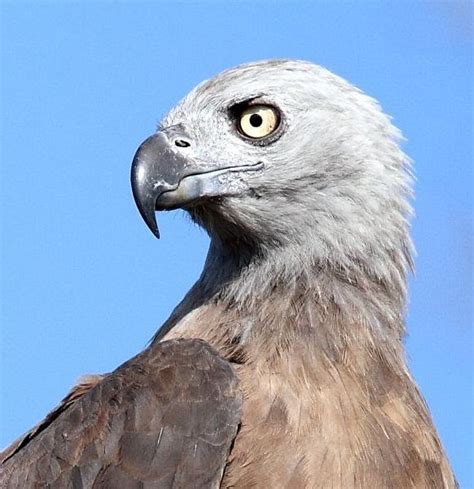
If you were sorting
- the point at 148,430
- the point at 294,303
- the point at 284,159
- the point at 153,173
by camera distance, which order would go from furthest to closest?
1. the point at 284,159
2. the point at 294,303
3. the point at 153,173
4. the point at 148,430

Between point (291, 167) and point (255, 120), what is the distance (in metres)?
0.31

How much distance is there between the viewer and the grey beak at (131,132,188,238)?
7371 millimetres

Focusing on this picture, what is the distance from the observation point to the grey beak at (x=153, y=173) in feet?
24.2

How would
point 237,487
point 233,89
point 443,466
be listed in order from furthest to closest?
point 233,89
point 443,466
point 237,487

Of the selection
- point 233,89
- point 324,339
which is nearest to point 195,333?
point 324,339

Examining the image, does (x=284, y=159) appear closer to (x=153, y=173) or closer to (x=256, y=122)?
(x=256, y=122)

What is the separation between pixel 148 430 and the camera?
22.6 feet

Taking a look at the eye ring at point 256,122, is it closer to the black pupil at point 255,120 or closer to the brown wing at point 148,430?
the black pupil at point 255,120

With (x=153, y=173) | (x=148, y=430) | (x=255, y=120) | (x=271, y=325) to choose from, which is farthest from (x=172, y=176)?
(x=148, y=430)

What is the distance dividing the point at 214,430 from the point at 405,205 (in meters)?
1.79

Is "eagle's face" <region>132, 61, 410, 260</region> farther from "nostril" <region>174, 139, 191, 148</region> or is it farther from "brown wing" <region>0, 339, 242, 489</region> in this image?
"brown wing" <region>0, 339, 242, 489</region>

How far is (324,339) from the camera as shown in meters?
7.45

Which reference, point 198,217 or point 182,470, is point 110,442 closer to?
point 182,470

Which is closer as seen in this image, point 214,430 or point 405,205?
point 214,430
